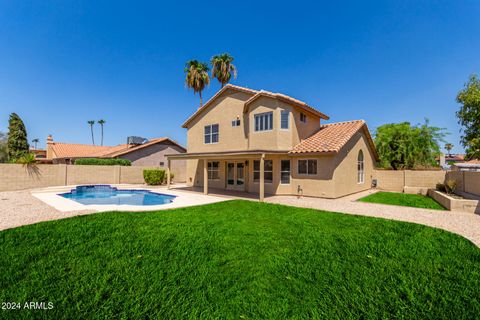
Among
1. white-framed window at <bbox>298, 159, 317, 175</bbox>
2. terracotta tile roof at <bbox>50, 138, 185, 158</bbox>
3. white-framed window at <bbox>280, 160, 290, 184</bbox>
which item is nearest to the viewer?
white-framed window at <bbox>298, 159, 317, 175</bbox>

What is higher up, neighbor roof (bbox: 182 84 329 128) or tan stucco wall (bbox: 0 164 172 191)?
neighbor roof (bbox: 182 84 329 128)

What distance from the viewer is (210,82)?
31.0 meters

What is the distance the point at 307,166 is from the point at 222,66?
22132mm

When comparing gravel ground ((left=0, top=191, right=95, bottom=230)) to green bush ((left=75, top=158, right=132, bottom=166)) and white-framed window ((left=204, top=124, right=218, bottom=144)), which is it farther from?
green bush ((left=75, top=158, right=132, bottom=166))

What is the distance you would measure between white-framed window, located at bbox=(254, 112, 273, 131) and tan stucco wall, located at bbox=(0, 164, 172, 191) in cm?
1642

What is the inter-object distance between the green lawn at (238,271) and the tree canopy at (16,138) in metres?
34.4

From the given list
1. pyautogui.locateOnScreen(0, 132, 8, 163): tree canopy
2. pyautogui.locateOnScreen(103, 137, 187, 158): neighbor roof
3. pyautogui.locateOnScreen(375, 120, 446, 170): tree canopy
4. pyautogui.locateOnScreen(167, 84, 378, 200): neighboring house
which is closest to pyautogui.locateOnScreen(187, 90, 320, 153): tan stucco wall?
pyautogui.locateOnScreen(167, 84, 378, 200): neighboring house

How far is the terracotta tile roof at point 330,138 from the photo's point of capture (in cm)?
1417

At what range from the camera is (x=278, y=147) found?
15391 mm

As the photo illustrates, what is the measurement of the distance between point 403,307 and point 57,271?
6813mm

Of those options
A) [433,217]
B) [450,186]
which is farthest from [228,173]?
[450,186]

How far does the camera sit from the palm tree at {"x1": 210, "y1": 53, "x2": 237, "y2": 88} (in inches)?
1206

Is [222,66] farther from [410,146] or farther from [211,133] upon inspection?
[410,146]

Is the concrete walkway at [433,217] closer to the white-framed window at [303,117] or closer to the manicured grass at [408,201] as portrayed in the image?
the manicured grass at [408,201]
